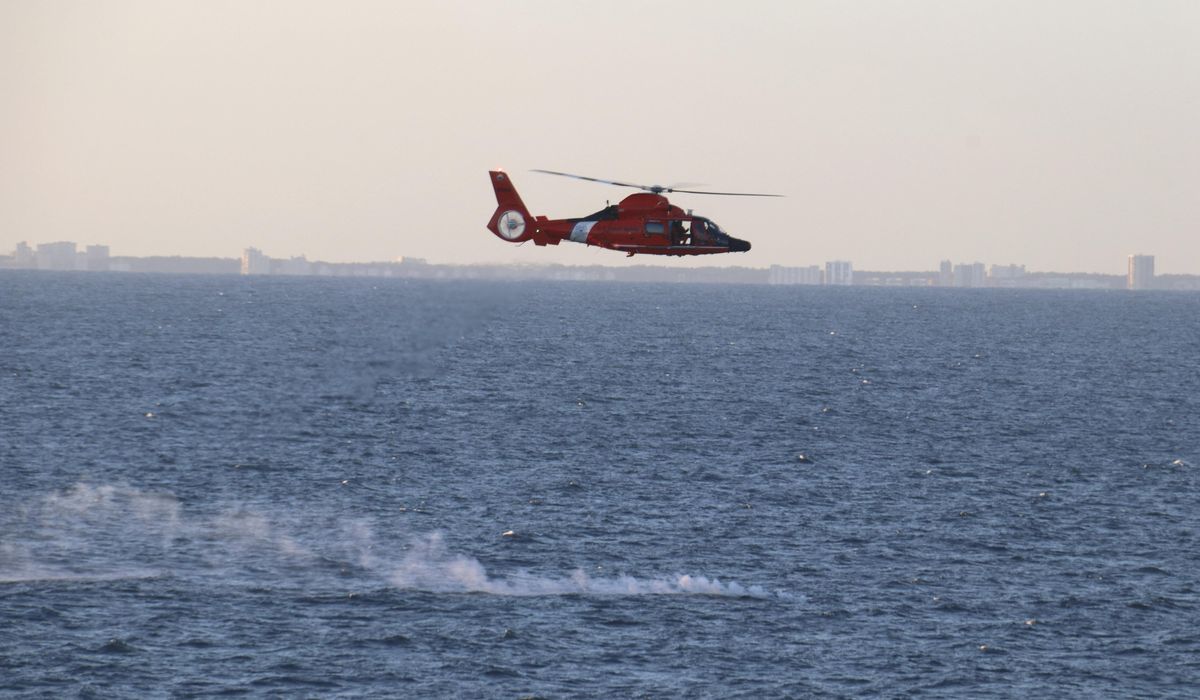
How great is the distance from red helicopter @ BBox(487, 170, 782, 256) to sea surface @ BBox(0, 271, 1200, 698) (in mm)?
15862

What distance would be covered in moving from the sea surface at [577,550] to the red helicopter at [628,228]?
1586 cm

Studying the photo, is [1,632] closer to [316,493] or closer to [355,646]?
[355,646]

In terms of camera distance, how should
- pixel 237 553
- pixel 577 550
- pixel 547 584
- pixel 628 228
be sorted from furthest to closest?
1. pixel 577 550
2. pixel 237 553
3. pixel 547 584
4. pixel 628 228

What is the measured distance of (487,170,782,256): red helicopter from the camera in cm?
6028

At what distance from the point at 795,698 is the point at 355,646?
2232 centimetres

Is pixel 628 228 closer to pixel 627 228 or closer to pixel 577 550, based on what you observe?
pixel 627 228

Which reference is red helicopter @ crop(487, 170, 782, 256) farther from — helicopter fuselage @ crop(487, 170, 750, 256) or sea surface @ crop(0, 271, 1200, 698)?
sea surface @ crop(0, 271, 1200, 698)

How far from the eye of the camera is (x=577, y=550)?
9131 centimetres

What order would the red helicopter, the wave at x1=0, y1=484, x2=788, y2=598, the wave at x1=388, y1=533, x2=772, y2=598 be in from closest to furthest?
the red helicopter < the wave at x1=388, y1=533, x2=772, y2=598 < the wave at x1=0, y1=484, x2=788, y2=598

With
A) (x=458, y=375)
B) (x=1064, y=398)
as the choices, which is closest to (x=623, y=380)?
(x=458, y=375)

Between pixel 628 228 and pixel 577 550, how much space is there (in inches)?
1354

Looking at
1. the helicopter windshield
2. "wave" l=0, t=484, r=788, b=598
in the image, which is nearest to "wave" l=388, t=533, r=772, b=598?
"wave" l=0, t=484, r=788, b=598

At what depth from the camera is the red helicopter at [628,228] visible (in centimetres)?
6028

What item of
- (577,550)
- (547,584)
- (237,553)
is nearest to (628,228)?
(547,584)
